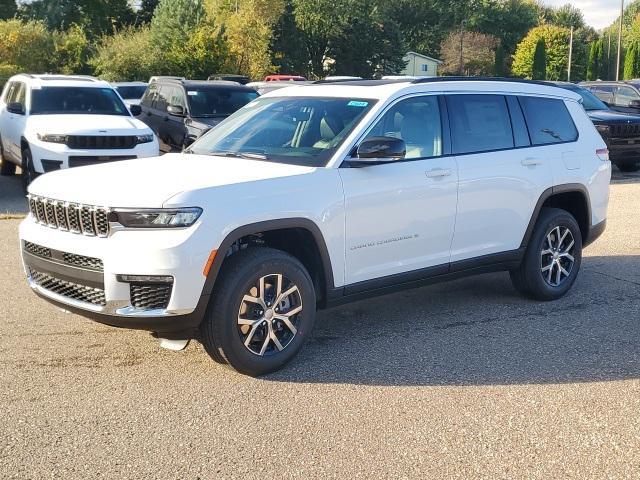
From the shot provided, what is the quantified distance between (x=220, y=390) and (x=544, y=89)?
13.8 ft

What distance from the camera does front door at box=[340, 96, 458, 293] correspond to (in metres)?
5.41

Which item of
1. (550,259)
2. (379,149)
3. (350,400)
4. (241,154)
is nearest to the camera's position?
(350,400)

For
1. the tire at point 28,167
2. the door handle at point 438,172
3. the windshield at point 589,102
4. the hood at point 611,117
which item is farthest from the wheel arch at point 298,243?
the windshield at point 589,102

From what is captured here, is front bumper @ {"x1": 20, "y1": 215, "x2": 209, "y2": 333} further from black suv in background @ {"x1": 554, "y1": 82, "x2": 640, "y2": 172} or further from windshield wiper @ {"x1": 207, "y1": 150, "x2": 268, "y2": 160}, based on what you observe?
black suv in background @ {"x1": 554, "y1": 82, "x2": 640, "y2": 172}

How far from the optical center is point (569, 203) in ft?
24.2

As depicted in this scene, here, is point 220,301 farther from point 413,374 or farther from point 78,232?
point 413,374

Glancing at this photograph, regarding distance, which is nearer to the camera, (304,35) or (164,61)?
(164,61)

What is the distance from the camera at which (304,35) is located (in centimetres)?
5447

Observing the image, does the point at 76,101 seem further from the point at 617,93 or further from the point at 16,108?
the point at 617,93

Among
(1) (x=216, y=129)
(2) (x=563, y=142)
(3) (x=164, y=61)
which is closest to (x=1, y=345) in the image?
(1) (x=216, y=129)

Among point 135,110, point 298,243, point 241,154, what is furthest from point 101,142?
point 298,243

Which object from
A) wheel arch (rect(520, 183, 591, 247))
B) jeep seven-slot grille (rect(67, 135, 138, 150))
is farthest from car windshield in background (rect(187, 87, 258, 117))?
wheel arch (rect(520, 183, 591, 247))

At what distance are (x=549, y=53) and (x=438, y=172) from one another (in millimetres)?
66164

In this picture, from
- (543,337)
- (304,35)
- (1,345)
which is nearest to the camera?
(1,345)
